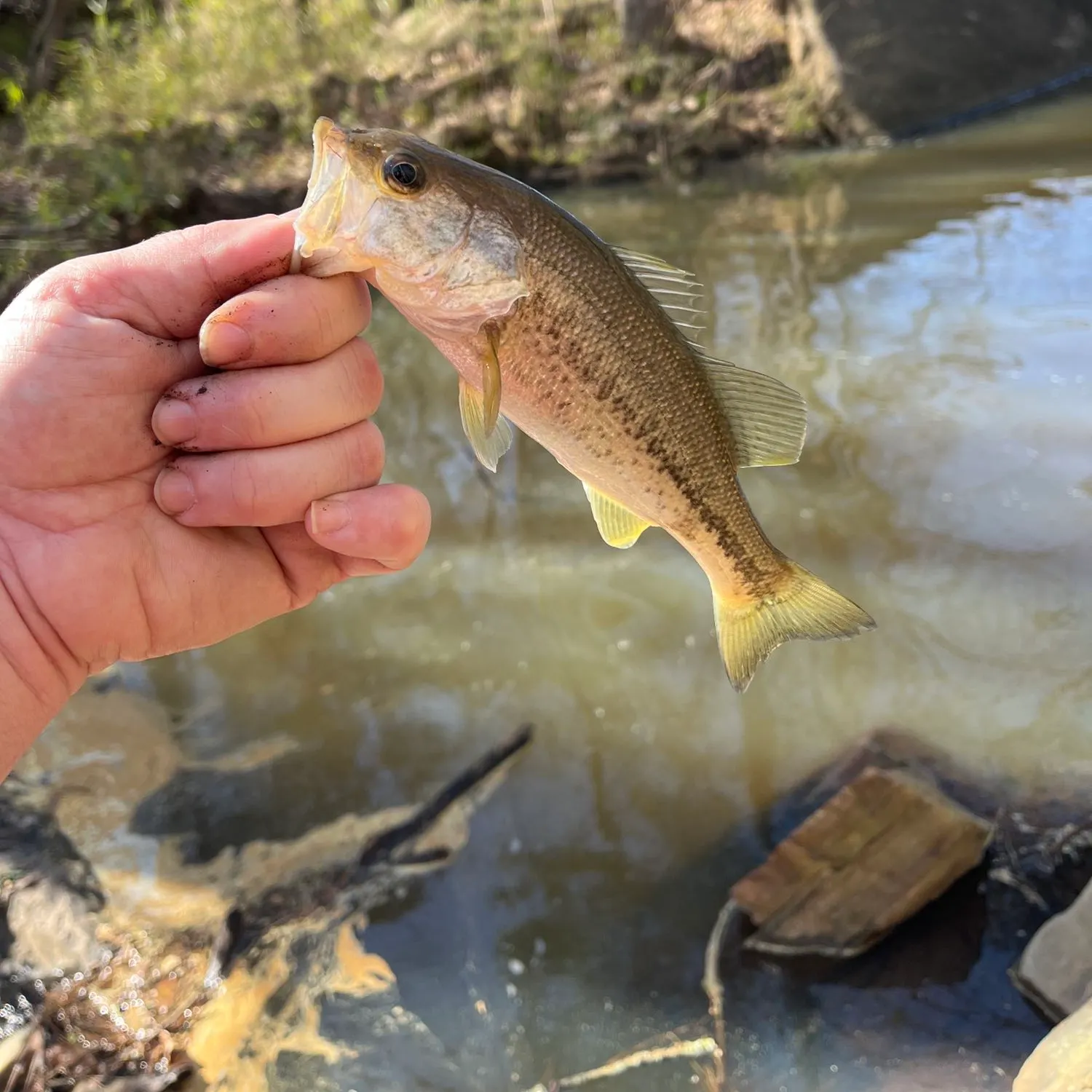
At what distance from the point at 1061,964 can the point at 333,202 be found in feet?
10.3

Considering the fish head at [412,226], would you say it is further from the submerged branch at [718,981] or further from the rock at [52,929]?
the rock at [52,929]

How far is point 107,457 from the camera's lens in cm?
189

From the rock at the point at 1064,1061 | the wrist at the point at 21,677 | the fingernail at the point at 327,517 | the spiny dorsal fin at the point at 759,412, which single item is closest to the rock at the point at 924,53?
the spiny dorsal fin at the point at 759,412

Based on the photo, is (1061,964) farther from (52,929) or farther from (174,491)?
(52,929)

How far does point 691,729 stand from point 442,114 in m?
12.9

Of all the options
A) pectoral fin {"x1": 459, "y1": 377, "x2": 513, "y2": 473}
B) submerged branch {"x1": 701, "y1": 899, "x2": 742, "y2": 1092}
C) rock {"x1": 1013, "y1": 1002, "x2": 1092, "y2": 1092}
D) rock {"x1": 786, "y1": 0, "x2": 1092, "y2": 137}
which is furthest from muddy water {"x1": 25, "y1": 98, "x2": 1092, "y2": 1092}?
rock {"x1": 786, "y1": 0, "x2": 1092, "y2": 137}

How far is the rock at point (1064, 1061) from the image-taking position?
246 centimetres

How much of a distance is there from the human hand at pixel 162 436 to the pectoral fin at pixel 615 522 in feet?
1.43

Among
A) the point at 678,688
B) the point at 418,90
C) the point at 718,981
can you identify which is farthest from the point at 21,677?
the point at 418,90

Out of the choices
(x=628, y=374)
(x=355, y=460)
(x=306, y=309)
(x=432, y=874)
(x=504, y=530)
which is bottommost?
(x=432, y=874)

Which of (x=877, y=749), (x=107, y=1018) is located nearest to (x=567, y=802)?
(x=877, y=749)

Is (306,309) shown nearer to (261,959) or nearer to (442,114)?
(261,959)

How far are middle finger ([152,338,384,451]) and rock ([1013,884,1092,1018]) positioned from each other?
2845mm

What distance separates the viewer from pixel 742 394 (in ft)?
6.88
